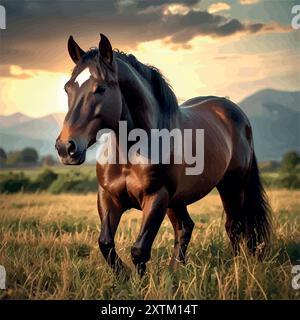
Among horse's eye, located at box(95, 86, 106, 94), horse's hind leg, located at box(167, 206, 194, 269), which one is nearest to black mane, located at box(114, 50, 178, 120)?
horse's eye, located at box(95, 86, 106, 94)

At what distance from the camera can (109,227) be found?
495 centimetres

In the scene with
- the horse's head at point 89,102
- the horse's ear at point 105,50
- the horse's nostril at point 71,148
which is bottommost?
the horse's nostril at point 71,148

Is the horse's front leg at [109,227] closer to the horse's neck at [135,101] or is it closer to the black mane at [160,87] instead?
the horse's neck at [135,101]

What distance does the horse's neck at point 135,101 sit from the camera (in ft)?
15.5

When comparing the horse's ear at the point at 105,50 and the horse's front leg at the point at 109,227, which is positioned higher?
the horse's ear at the point at 105,50

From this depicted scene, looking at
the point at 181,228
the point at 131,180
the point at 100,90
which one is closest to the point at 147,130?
the point at 131,180

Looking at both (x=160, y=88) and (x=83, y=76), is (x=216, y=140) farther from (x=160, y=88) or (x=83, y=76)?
(x=83, y=76)

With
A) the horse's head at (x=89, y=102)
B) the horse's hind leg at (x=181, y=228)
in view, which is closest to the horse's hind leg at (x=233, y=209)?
the horse's hind leg at (x=181, y=228)

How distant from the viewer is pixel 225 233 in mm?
6859

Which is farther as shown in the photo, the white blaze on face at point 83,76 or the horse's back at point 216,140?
the horse's back at point 216,140

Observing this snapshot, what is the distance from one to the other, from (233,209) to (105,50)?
269 cm

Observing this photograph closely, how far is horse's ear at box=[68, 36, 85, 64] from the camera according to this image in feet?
15.4

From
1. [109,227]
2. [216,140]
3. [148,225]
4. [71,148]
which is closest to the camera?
[71,148]

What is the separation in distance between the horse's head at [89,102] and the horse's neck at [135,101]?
14cm
